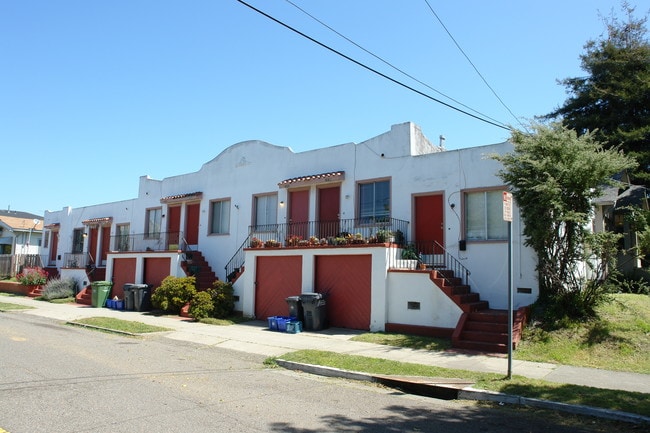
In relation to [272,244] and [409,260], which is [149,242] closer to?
[272,244]

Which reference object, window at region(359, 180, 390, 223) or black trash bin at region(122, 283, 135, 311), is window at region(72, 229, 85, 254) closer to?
black trash bin at region(122, 283, 135, 311)

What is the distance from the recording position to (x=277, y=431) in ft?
17.3

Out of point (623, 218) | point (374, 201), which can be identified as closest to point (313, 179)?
point (374, 201)

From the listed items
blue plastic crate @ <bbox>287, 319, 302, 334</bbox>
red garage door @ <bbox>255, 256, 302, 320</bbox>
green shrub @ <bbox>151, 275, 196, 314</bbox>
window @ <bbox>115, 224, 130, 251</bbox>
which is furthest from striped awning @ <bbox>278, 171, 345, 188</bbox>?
window @ <bbox>115, 224, 130, 251</bbox>

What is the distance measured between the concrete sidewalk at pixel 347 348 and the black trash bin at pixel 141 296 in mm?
1284

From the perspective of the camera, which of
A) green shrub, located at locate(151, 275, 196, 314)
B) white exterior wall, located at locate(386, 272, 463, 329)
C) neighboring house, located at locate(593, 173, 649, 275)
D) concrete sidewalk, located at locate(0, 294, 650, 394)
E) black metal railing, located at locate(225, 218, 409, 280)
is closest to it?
concrete sidewalk, located at locate(0, 294, 650, 394)

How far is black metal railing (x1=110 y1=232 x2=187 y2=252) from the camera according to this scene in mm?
22761

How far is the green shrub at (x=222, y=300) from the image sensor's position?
17.4m

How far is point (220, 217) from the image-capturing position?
2188cm

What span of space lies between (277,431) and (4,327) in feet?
41.3

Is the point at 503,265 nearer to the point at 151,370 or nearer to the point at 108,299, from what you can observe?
Result: the point at 151,370

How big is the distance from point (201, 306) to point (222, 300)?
83 cm

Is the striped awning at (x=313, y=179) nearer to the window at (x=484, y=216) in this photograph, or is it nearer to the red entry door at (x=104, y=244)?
the window at (x=484, y=216)

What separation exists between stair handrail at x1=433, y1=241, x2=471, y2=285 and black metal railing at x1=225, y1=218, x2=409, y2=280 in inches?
47.8
